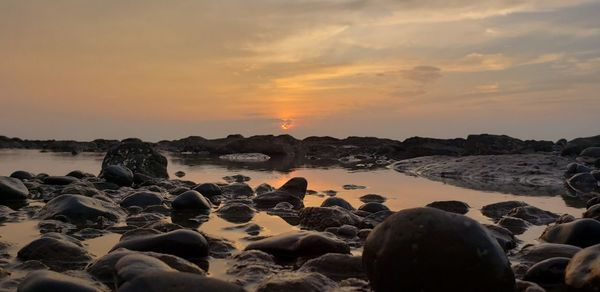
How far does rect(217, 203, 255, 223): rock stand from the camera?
21.5ft

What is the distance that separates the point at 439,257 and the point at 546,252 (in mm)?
2078

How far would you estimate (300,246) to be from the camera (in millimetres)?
4336

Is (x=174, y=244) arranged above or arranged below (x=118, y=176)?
below

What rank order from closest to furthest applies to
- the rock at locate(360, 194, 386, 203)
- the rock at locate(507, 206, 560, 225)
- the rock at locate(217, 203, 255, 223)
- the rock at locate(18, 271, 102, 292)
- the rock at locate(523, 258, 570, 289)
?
1. the rock at locate(18, 271, 102, 292)
2. the rock at locate(523, 258, 570, 289)
3. the rock at locate(217, 203, 255, 223)
4. the rock at locate(507, 206, 560, 225)
5. the rock at locate(360, 194, 386, 203)

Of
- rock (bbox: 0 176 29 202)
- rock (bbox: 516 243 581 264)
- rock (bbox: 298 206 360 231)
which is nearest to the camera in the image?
rock (bbox: 516 243 581 264)

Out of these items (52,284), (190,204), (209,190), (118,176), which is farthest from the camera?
(118,176)

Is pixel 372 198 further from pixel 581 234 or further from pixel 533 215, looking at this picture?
pixel 581 234

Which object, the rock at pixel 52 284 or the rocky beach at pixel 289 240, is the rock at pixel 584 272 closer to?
the rocky beach at pixel 289 240

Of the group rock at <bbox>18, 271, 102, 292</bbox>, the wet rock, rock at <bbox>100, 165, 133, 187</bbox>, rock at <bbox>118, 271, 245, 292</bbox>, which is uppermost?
rock at <bbox>100, 165, 133, 187</bbox>

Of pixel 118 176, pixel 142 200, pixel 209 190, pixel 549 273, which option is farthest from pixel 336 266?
pixel 118 176

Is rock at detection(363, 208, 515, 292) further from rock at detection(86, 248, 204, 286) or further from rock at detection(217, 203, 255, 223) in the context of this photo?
rock at detection(217, 203, 255, 223)

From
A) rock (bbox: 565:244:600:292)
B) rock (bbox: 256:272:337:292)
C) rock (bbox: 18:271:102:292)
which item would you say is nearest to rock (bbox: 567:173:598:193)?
rock (bbox: 565:244:600:292)

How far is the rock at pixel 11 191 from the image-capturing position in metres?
7.23

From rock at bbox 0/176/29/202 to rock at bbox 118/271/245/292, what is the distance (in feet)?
18.2
